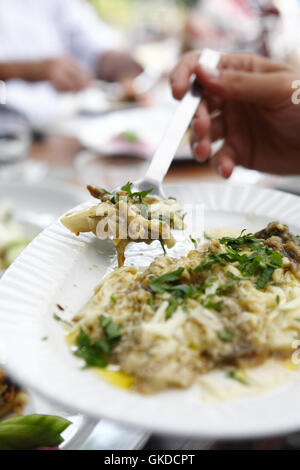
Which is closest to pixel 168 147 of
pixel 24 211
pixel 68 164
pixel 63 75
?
pixel 24 211

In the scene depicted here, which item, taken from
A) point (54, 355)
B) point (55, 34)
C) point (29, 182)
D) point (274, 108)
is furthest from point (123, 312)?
A: point (55, 34)

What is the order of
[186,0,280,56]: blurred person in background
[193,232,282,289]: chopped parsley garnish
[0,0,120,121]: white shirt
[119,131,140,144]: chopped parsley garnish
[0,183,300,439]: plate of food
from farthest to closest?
[186,0,280,56]: blurred person in background → [0,0,120,121]: white shirt → [119,131,140,144]: chopped parsley garnish → [193,232,282,289]: chopped parsley garnish → [0,183,300,439]: plate of food

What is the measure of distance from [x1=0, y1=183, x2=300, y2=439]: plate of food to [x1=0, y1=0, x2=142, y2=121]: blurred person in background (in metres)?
2.17

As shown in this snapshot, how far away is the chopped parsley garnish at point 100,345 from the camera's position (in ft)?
2.22

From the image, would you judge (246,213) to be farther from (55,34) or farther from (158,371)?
(55,34)

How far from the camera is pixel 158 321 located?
0.69 metres

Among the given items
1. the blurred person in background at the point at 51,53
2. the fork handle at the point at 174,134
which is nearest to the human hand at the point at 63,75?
the blurred person in background at the point at 51,53

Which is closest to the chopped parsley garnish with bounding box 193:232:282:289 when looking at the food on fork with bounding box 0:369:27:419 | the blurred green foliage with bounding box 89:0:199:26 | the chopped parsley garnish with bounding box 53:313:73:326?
the chopped parsley garnish with bounding box 53:313:73:326

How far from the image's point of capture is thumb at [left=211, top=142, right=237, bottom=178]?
1492mm

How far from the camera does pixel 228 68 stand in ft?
4.97

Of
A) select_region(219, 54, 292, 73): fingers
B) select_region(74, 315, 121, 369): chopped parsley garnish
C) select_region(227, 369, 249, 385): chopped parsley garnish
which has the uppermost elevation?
select_region(219, 54, 292, 73): fingers

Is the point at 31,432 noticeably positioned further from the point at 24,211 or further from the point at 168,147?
the point at 24,211

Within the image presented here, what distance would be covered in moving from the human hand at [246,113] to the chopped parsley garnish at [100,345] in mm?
880

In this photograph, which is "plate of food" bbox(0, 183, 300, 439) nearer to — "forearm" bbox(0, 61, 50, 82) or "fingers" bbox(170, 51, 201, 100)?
"fingers" bbox(170, 51, 201, 100)
